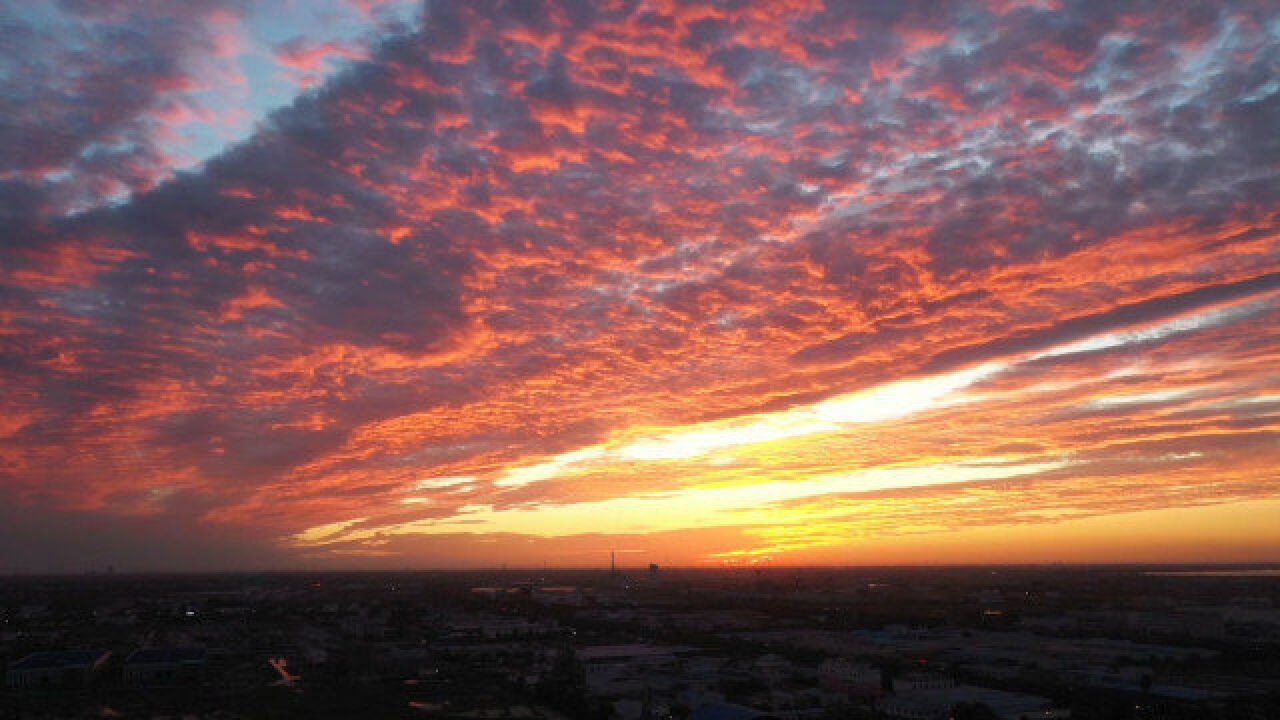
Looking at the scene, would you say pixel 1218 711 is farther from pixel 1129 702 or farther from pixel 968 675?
pixel 968 675

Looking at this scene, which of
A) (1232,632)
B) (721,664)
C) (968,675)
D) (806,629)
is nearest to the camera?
(968,675)

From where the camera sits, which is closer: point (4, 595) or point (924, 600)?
point (924, 600)

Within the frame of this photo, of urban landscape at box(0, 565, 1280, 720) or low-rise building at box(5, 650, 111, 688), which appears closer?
urban landscape at box(0, 565, 1280, 720)

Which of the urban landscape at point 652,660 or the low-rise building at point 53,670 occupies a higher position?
the low-rise building at point 53,670

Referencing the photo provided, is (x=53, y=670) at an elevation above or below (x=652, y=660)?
above

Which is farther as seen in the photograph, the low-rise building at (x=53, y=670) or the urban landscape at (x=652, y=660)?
the low-rise building at (x=53, y=670)

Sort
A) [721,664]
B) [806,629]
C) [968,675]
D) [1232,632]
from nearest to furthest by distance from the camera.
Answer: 1. [968,675]
2. [721,664]
3. [1232,632]
4. [806,629]

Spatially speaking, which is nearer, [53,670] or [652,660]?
[53,670]

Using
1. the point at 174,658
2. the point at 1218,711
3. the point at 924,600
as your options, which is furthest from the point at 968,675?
the point at 924,600
